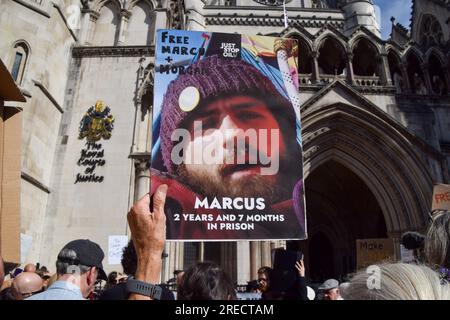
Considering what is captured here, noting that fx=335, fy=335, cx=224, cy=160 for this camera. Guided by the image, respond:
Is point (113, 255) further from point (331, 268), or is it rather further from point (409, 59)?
point (409, 59)

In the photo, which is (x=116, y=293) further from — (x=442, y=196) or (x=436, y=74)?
(x=436, y=74)

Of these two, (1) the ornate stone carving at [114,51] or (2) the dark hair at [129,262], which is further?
(1) the ornate stone carving at [114,51]

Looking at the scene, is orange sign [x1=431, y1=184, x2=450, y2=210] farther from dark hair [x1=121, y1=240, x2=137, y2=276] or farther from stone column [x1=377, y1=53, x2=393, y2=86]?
stone column [x1=377, y1=53, x2=393, y2=86]

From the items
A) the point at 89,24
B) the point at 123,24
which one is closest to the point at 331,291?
the point at 123,24

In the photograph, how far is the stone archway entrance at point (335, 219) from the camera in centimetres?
1866

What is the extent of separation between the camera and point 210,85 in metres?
7.24

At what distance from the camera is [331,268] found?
19.2 meters

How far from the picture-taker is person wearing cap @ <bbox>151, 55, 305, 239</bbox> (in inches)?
258

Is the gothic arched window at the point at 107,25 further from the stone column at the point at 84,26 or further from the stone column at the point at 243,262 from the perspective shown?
the stone column at the point at 243,262

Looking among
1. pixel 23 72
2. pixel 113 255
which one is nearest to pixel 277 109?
pixel 113 255

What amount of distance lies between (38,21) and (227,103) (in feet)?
32.1

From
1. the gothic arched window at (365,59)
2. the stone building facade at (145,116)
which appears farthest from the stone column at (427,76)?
the gothic arched window at (365,59)

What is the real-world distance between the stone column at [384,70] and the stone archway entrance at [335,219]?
5143mm

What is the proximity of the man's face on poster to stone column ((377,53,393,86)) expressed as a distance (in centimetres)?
1027
